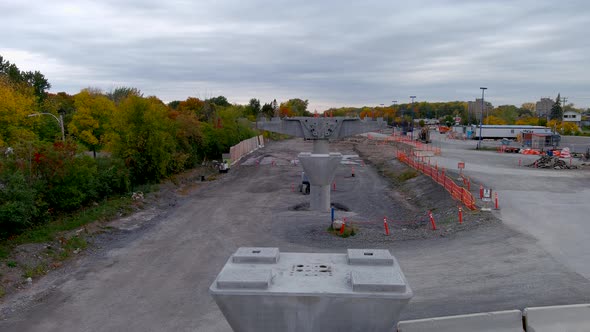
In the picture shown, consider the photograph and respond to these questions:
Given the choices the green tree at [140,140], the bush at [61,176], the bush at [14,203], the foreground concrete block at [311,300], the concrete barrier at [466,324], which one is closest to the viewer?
the foreground concrete block at [311,300]

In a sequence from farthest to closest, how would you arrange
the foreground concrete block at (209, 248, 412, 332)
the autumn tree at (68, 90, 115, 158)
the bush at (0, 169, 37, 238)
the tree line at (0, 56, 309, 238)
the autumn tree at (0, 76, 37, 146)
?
the autumn tree at (68, 90, 115, 158) < the autumn tree at (0, 76, 37, 146) < the tree line at (0, 56, 309, 238) < the bush at (0, 169, 37, 238) < the foreground concrete block at (209, 248, 412, 332)

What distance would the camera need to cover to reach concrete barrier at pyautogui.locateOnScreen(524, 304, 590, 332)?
1059 centimetres

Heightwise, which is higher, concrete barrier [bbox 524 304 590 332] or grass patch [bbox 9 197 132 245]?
concrete barrier [bbox 524 304 590 332]

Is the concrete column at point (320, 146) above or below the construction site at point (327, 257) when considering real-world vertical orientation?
above

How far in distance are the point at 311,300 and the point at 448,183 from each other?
26446 millimetres

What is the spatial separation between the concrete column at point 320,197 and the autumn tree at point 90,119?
27.1m

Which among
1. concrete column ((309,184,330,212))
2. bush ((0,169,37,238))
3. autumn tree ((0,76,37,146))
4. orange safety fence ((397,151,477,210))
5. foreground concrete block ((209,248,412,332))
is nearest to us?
foreground concrete block ((209,248,412,332))

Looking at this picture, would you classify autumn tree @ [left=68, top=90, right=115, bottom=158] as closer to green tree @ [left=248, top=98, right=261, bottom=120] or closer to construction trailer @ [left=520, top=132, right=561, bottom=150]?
construction trailer @ [left=520, top=132, right=561, bottom=150]

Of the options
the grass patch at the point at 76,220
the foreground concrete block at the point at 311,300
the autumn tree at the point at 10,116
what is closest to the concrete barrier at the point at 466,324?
the foreground concrete block at the point at 311,300

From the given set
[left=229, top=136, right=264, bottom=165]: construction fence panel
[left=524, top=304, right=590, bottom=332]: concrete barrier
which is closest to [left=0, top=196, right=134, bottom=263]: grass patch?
[left=524, top=304, right=590, bottom=332]: concrete barrier

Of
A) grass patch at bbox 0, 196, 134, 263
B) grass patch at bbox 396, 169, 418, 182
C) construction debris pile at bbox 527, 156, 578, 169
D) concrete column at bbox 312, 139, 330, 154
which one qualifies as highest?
concrete column at bbox 312, 139, 330, 154

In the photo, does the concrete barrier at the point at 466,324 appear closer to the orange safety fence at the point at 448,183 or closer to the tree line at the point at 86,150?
the orange safety fence at the point at 448,183

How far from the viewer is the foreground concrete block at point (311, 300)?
25.0ft

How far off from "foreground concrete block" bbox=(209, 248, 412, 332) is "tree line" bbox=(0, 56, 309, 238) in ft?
51.1
